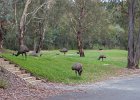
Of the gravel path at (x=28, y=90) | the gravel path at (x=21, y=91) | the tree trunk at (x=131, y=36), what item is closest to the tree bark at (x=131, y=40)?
the tree trunk at (x=131, y=36)

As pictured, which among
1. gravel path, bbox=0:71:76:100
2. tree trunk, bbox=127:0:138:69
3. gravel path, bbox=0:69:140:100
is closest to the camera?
gravel path, bbox=0:71:76:100

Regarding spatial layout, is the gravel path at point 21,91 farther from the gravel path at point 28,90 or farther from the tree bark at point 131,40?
the tree bark at point 131,40

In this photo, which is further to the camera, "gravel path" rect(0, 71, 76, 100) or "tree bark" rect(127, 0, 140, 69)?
"tree bark" rect(127, 0, 140, 69)

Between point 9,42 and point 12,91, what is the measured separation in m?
48.8

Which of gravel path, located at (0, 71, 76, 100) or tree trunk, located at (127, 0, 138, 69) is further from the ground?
tree trunk, located at (127, 0, 138, 69)

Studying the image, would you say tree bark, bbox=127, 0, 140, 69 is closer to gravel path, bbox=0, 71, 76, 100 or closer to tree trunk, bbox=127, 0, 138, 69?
tree trunk, bbox=127, 0, 138, 69

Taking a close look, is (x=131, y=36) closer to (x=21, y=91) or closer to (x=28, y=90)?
(x=28, y=90)

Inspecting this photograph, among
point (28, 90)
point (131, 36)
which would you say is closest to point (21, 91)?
point (28, 90)

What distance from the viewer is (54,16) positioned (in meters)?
56.0

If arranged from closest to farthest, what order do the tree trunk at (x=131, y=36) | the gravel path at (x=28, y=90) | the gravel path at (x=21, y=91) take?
the gravel path at (x=21, y=91)
the gravel path at (x=28, y=90)
the tree trunk at (x=131, y=36)

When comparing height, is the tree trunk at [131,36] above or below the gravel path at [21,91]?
above

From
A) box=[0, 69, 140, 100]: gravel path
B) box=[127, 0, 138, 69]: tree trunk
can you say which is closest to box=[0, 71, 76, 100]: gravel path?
box=[0, 69, 140, 100]: gravel path

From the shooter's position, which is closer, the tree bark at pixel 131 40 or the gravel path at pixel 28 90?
the gravel path at pixel 28 90

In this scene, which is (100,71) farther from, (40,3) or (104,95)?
(40,3)
